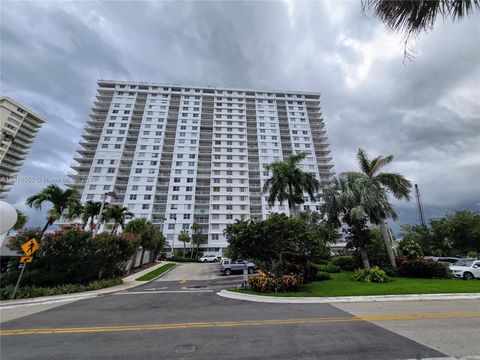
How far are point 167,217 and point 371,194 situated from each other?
46440 millimetres

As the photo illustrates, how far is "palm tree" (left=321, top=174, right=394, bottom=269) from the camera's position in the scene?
16.2 metres

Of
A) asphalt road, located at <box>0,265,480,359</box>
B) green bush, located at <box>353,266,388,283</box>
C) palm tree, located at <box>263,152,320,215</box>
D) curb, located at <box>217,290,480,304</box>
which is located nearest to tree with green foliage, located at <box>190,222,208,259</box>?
palm tree, located at <box>263,152,320,215</box>

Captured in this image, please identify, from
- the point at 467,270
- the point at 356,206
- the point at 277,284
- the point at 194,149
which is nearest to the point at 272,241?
the point at 277,284

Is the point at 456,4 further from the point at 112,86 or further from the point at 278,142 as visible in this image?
the point at 112,86

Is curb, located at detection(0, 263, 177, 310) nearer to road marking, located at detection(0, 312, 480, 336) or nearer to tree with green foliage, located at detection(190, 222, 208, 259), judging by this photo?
road marking, located at detection(0, 312, 480, 336)

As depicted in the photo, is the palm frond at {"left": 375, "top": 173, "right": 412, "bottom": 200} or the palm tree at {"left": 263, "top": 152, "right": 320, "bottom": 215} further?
the palm tree at {"left": 263, "top": 152, "right": 320, "bottom": 215}

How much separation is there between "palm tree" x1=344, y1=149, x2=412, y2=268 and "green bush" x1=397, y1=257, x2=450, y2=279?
33.4 inches

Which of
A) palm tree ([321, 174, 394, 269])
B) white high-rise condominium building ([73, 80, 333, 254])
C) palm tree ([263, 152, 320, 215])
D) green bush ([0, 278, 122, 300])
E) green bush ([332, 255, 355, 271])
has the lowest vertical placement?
green bush ([0, 278, 122, 300])

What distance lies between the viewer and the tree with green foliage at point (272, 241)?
12508mm

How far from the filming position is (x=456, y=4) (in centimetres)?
267

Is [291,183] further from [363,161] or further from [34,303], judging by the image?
[34,303]

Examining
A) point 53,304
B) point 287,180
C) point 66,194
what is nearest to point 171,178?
point 66,194

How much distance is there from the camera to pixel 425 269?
50.8 ft

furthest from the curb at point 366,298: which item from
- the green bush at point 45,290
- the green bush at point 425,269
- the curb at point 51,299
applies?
the green bush at point 45,290
